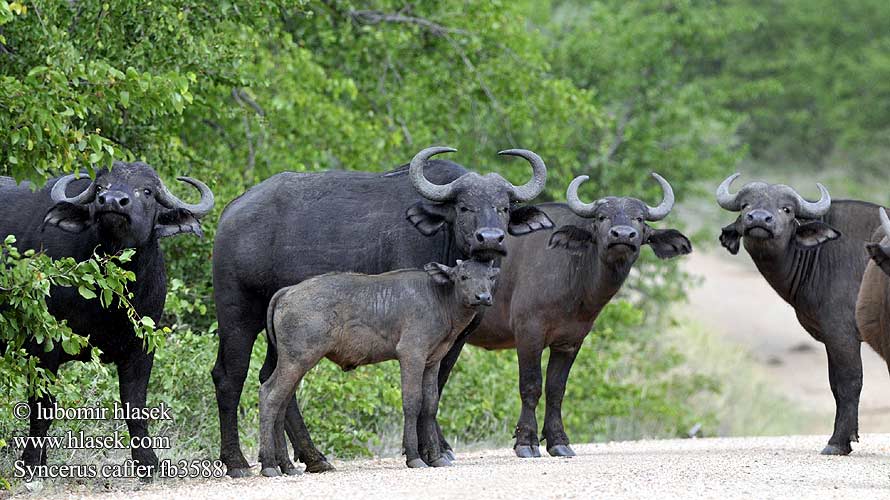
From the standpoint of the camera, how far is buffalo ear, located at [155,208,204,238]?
34.4 feet

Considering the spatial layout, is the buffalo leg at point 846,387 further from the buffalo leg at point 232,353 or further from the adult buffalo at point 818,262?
the buffalo leg at point 232,353

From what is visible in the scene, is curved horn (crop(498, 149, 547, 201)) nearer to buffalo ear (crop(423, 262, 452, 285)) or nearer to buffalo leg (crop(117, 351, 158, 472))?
buffalo ear (crop(423, 262, 452, 285))

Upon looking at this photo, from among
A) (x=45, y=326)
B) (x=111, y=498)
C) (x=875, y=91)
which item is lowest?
(x=111, y=498)

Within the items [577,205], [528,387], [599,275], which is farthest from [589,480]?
[577,205]

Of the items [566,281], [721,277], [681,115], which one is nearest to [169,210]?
[566,281]

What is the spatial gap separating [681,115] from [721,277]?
11.0m

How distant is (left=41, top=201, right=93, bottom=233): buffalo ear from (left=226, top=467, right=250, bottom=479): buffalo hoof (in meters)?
2.12

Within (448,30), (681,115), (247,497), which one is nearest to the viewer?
(247,497)

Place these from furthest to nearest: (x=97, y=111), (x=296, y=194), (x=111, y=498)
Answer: (x=296, y=194) → (x=97, y=111) → (x=111, y=498)

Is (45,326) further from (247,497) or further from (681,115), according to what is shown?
(681,115)

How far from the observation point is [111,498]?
9000mm

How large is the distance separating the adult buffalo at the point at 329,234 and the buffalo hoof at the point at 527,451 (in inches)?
74.4

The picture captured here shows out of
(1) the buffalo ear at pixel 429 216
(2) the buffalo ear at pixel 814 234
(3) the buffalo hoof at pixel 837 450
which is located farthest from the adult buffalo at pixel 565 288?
(3) the buffalo hoof at pixel 837 450

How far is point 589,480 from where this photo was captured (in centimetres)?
886
